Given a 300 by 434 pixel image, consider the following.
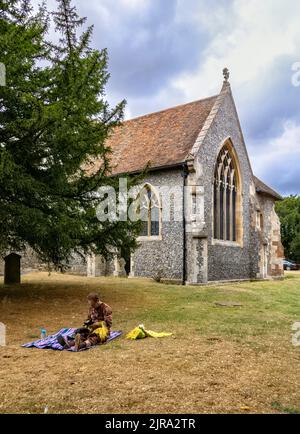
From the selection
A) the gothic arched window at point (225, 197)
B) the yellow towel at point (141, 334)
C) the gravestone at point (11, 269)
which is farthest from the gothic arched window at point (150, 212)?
the yellow towel at point (141, 334)

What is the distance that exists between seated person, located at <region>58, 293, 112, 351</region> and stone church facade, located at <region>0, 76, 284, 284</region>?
828cm

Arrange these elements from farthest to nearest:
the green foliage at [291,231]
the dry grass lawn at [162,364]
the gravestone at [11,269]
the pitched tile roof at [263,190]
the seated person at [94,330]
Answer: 1. the green foliage at [291,231]
2. the pitched tile roof at [263,190]
3. the gravestone at [11,269]
4. the seated person at [94,330]
5. the dry grass lawn at [162,364]

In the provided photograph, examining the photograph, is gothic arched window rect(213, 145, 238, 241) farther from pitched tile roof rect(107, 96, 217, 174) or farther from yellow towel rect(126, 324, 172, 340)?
yellow towel rect(126, 324, 172, 340)

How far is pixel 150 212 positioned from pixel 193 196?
8.20ft

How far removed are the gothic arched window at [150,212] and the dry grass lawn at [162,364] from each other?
7.72 metres

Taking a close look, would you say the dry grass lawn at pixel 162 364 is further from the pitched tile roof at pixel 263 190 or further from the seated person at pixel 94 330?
the pitched tile roof at pixel 263 190

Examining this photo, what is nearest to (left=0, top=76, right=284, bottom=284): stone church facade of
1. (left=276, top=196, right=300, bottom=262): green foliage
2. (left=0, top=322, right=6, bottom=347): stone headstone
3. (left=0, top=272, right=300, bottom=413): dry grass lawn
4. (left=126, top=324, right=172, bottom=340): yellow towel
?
(left=0, top=272, right=300, bottom=413): dry grass lawn

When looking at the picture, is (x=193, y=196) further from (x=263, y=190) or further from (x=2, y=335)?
(x=2, y=335)

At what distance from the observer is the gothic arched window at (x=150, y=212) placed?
1859 centimetres

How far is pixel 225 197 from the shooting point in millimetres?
20047

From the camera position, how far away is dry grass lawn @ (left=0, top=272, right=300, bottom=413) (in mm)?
4195

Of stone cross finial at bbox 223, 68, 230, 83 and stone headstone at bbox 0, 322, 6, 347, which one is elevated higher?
stone cross finial at bbox 223, 68, 230, 83

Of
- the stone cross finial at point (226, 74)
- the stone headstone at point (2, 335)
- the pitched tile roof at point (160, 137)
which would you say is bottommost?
the stone headstone at point (2, 335)

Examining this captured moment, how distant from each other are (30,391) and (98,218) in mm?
6877
